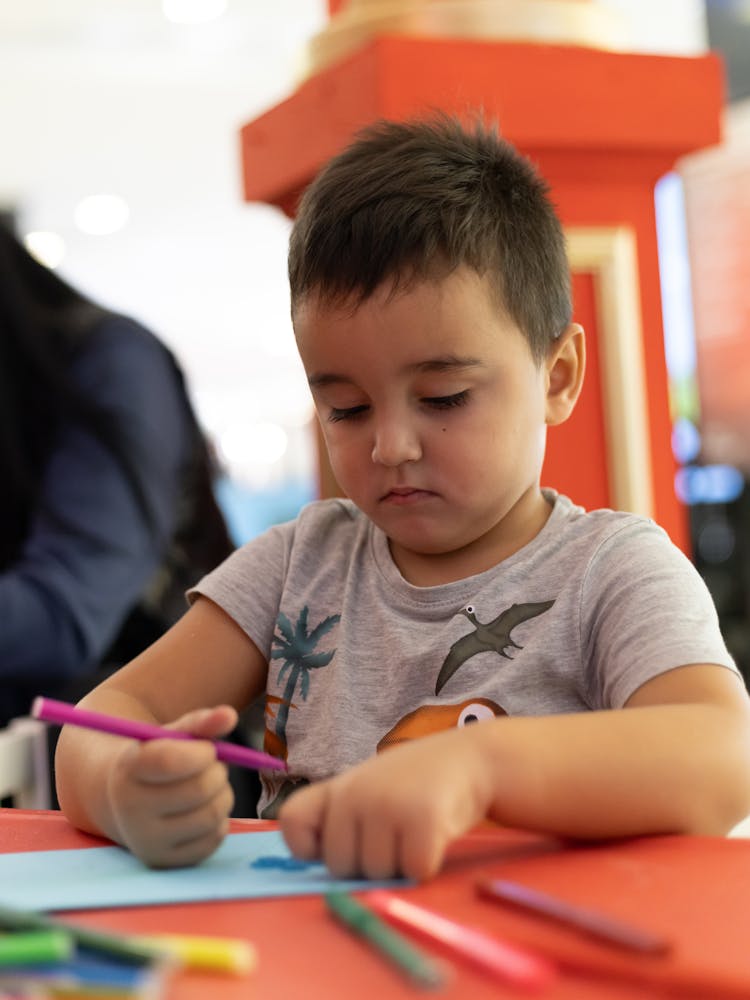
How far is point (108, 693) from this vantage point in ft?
2.69

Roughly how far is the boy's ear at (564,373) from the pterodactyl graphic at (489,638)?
5.4 inches

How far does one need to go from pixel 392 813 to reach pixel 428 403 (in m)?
0.32

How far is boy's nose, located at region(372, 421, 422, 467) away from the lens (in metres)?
0.75

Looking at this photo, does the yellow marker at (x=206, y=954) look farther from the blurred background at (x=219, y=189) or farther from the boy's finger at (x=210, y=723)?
the blurred background at (x=219, y=189)

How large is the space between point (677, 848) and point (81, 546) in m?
1.00

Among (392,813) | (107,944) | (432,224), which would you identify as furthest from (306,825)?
(432,224)

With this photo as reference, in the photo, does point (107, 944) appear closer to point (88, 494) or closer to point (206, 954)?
point (206, 954)

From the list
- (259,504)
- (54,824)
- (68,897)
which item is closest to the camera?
(68,897)

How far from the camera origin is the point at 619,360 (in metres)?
1.26

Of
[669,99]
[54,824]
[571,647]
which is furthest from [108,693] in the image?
[669,99]

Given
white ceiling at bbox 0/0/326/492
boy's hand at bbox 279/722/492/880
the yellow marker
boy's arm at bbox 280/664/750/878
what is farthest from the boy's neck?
white ceiling at bbox 0/0/326/492

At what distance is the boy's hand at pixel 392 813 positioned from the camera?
19.7 inches

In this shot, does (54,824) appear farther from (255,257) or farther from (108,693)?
(255,257)

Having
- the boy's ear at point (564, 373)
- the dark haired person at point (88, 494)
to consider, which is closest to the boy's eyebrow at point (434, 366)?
the boy's ear at point (564, 373)
